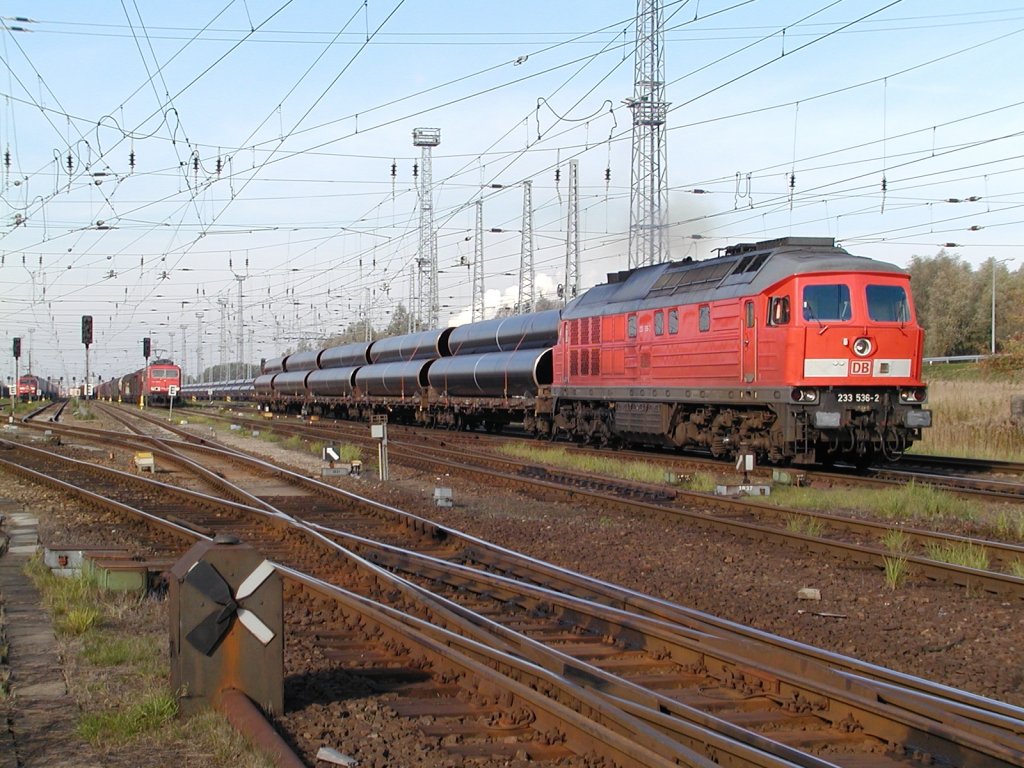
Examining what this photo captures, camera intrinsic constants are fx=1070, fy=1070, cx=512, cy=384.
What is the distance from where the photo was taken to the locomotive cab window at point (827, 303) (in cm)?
1800

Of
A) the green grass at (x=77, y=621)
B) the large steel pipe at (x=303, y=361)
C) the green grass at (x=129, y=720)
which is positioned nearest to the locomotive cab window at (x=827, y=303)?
the green grass at (x=77, y=621)

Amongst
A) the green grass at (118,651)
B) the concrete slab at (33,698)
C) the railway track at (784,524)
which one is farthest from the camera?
the railway track at (784,524)

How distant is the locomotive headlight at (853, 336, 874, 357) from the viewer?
18031 millimetres

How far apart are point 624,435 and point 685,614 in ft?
52.8

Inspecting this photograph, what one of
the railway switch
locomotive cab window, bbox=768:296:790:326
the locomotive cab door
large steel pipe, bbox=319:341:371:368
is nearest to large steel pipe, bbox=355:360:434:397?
large steel pipe, bbox=319:341:371:368

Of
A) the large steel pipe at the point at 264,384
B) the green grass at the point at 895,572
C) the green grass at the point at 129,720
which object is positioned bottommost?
the green grass at the point at 129,720

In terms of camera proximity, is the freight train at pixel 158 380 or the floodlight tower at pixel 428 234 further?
the freight train at pixel 158 380

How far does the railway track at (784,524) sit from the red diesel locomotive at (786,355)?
295cm

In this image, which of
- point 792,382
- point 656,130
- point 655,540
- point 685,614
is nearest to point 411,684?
point 685,614

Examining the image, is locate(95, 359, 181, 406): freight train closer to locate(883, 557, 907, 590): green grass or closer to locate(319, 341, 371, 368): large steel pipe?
locate(319, 341, 371, 368): large steel pipe

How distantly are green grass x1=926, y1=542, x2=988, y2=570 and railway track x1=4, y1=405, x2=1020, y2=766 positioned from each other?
385 centimetres

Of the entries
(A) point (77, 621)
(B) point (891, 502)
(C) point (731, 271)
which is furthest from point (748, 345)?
(A) point (77, 621)

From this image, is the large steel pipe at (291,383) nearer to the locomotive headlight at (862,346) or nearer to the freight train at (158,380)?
the freight train at (158,380)

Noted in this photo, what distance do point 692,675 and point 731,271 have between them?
13.9 metres
